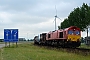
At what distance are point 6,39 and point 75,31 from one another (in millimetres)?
20471

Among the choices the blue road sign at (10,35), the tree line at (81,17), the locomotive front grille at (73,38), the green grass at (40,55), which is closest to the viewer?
the green grass at (40,55)

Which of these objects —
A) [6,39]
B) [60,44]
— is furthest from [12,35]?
[60,44]

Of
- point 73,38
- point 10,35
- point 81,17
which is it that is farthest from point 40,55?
point 81,17

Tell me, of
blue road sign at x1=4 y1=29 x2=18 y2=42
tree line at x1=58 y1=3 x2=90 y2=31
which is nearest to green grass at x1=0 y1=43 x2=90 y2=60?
blue road sign at x1=4 y1=29 x2=18 y2=42

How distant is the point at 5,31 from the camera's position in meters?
58.8

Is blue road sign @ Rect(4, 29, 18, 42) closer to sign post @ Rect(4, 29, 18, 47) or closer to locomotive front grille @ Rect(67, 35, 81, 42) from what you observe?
sign post @ Rect(4, 29, 18, 47)

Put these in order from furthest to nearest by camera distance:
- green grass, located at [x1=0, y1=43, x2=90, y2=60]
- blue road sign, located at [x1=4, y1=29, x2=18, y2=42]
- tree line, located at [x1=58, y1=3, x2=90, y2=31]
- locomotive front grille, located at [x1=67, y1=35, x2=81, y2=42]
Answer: tree line, located at [x1=58, y1=3, x2=90, y2=31], blue road sign, located at [x1=4, y1=29, x2=18, y2=42], locomotive front grille, located at [x1=67, y1=35, x2=81, y2=42], green grass, located at [x1=0, y1=43, x2=90, y2=60]

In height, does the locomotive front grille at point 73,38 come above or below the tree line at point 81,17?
below

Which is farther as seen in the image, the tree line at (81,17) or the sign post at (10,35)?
the tree line at (81,17)

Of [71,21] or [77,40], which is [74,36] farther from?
[71,21]

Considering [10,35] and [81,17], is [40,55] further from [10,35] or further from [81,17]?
[81,17]

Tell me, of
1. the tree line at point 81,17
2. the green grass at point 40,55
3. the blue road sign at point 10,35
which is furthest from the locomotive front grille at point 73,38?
the tree line at point 81,17

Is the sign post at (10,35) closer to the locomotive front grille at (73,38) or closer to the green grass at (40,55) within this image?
the locomotive front grille at (73,38)

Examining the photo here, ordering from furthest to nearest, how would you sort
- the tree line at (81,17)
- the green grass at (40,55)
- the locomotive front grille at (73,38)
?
the tree line at (81,17) → the locomotive front grille at (73,38) → the green grass at (40,55)
